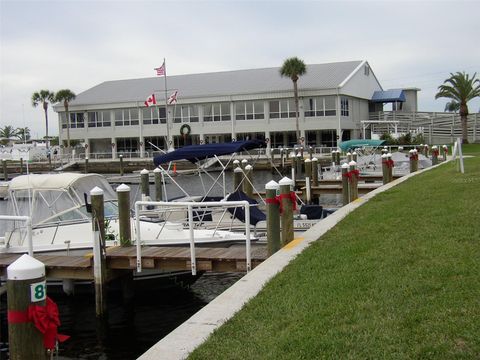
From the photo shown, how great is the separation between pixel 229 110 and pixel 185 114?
559 centimetres

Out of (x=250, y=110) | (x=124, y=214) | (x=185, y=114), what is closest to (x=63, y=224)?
(x=124, y=214)

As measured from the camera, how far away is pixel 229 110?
6650 centimetres

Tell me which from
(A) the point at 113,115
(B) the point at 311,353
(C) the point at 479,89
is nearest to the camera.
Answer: (B) the point at 311,353

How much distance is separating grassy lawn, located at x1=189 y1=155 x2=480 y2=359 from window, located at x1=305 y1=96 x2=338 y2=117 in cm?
5379

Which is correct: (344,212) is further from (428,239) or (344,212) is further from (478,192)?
(428,239)

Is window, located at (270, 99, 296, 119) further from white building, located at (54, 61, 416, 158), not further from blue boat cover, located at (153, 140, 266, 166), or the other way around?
blue boat cover, located at (153, 140, 266, 166)

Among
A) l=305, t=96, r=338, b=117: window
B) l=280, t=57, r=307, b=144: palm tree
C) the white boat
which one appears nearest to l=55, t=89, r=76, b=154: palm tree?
l=280, t=57, r=307, b=144: palm tree

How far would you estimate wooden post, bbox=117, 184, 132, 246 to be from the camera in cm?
1189

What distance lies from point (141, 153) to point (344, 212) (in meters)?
54.7

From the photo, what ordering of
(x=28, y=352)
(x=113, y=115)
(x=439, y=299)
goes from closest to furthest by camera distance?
1. (x=28, y=352)
2. (x=439, y=299)
3. (x=113, y=115)

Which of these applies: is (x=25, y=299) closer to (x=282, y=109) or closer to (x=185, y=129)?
(x=185, y=129)

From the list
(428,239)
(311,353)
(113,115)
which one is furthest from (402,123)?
(311,353)

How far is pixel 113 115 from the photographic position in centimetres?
7175

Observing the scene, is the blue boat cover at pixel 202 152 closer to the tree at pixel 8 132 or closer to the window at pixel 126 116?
the window at pixel 126 116
